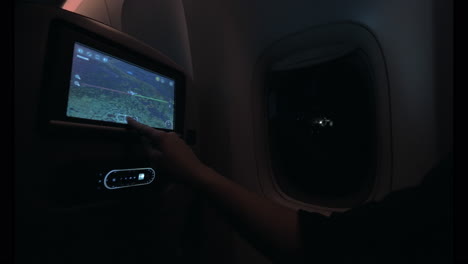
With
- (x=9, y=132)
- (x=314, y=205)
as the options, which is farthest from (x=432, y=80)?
(x=9, y=132)

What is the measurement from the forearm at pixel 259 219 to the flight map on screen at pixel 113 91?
0.39 meters

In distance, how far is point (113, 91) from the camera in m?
0.62

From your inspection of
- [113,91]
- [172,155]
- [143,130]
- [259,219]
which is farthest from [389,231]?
[113,91]

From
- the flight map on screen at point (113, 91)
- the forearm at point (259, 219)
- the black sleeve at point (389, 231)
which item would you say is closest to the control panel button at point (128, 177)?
the flight map on screen at point (113, 91)

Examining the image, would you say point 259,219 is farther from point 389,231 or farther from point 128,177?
point 128,177

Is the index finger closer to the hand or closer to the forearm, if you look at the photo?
the hand

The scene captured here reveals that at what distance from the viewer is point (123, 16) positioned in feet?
4.95

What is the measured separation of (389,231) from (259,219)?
0.27 m

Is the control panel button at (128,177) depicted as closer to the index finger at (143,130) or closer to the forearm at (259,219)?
the index finger at (143,130)

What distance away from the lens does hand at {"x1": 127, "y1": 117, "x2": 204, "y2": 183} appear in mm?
562

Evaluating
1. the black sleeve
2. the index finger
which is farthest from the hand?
the black sleeve

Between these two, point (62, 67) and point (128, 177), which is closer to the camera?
point (62, 67)

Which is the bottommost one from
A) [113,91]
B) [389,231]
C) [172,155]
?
[389,231]

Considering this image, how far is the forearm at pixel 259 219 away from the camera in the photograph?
1.41 ft
